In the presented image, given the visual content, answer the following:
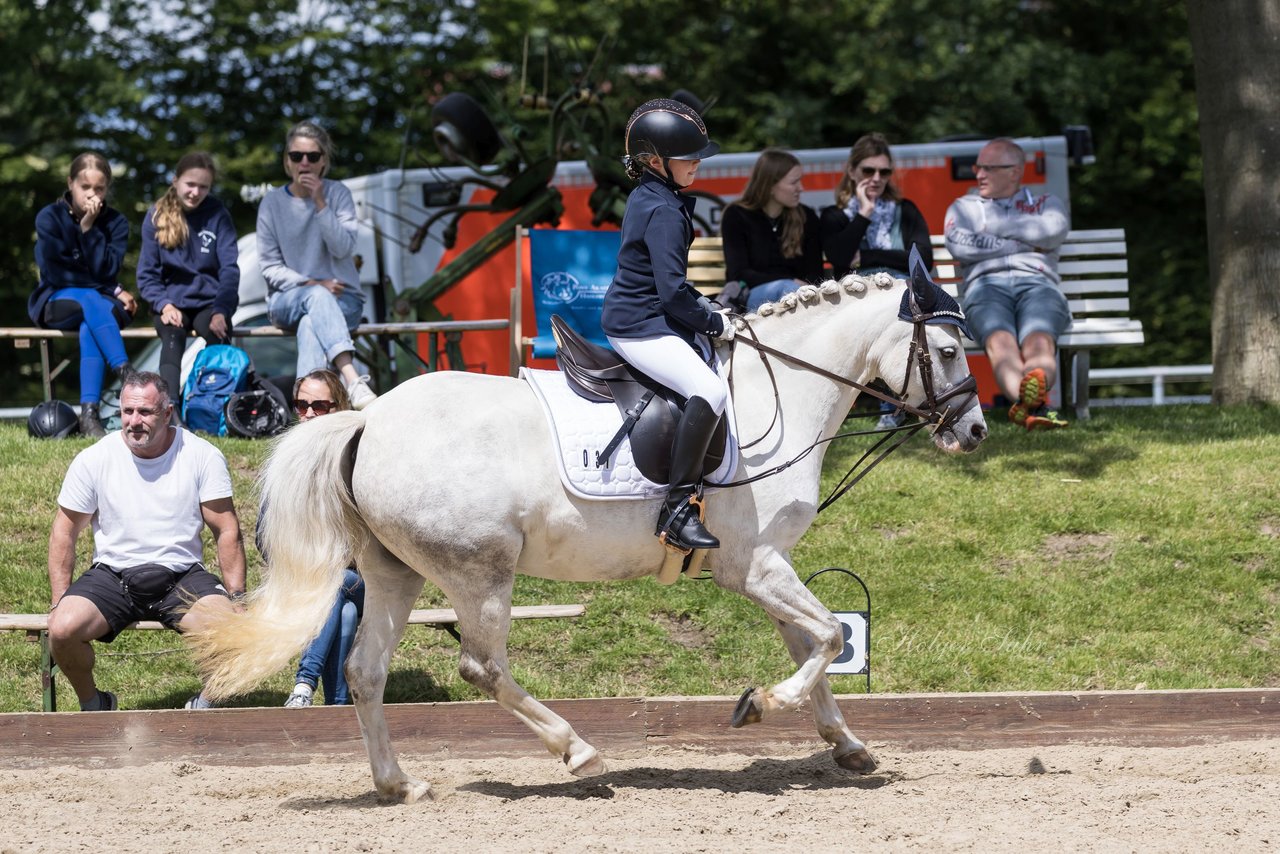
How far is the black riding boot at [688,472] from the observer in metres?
5.61

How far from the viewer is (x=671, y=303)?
5699mm

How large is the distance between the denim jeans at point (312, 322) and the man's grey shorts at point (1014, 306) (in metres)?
3.93

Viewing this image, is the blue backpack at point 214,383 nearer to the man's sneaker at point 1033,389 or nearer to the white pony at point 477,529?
the white pony at point 477,529

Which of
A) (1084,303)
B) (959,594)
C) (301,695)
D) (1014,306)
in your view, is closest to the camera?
(301,695)

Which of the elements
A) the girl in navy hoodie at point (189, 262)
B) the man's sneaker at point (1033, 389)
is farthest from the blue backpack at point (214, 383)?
the man's sneaker at point (1033, 389)

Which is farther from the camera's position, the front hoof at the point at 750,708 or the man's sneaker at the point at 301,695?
the man's sneaker at the point at 301,695

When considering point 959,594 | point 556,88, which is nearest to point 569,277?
point 959,594

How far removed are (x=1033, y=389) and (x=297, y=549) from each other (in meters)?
5.32

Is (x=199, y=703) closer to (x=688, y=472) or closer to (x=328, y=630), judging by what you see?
(x=328, y=630)

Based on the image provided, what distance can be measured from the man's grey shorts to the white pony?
12.5ft

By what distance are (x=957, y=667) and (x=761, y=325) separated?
7.31 feet

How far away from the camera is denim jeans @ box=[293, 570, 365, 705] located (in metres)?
6.93

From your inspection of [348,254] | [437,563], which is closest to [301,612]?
[437,563]

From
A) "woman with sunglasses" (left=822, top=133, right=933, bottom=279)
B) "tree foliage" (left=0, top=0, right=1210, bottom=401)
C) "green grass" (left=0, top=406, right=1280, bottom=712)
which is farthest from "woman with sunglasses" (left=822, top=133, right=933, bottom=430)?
"tree foliage" (left=0, top=0, right=1210, bottom=401)
